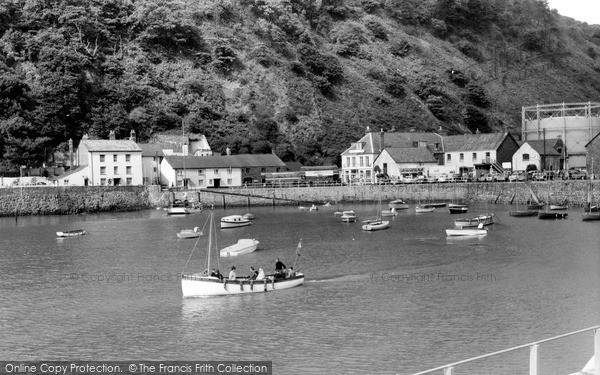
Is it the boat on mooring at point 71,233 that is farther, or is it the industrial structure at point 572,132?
the industrial structure at point 572,132

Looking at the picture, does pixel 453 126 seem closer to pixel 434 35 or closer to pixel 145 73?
pixel 434 35

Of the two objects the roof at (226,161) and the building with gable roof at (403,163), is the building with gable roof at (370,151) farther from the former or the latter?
the roof at (226,161)

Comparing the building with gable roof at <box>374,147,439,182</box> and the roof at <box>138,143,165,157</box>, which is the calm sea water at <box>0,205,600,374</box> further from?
the building with gable roof at <box>374,147,439,182</box>

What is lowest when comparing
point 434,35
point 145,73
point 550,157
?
point 550,157

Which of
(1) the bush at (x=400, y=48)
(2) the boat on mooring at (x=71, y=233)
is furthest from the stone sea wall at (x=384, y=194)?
(1) the bush at (x=400, y=48)

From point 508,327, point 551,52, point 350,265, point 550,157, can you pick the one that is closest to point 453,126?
point 550,157

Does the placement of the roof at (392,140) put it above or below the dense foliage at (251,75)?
below
